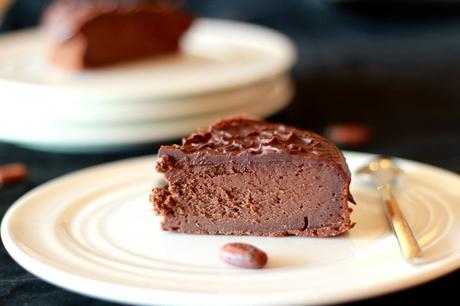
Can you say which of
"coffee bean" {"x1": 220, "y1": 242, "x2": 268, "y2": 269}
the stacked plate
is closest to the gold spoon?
"coffee bean" {"x1": 220, "y1": 242, "x2": 268, "y2": 269}

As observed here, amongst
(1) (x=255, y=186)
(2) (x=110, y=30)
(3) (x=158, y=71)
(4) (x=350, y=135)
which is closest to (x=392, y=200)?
(1) (x=255, y=186)

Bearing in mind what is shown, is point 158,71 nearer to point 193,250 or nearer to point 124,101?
point 124,101

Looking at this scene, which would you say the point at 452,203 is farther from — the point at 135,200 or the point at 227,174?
the point at 135,200

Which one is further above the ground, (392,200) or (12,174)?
(392,200)

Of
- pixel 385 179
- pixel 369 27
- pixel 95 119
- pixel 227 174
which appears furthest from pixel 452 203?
pixel 369 27

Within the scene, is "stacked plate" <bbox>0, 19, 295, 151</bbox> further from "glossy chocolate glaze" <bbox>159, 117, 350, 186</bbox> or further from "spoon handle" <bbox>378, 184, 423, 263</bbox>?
"spoon handle" <bbox>378, 184, 423, 263</bbox>

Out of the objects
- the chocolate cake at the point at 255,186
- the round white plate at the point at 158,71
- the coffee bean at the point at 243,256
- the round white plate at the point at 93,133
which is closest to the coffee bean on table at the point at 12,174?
the round white plate at the point at 93,133
